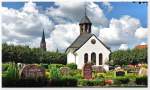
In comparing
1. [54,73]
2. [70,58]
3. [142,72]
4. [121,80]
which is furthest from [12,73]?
[142,72]

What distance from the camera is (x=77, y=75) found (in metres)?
4.43

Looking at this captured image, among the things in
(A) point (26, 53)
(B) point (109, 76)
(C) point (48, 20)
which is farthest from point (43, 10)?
(B) point (109, 76)

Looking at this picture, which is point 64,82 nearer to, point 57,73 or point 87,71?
point 57,73

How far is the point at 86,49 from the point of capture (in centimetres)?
445

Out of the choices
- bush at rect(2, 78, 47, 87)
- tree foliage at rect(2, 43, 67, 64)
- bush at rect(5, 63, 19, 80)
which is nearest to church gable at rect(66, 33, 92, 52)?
tree foliage at rect(2, 43, 67, 64)

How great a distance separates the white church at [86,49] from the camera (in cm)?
441

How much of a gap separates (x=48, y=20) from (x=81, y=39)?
32cm

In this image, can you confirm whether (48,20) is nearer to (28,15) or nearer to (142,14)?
(28,15)

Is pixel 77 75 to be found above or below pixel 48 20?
below

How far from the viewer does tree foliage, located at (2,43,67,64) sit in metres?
4.40

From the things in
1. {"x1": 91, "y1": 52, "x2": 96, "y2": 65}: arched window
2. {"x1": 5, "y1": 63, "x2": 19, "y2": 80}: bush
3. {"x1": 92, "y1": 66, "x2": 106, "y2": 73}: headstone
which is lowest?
{"x1": 5, "y1": 63, "x2": 19, "y2": 80}: bush

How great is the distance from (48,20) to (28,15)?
0.18m

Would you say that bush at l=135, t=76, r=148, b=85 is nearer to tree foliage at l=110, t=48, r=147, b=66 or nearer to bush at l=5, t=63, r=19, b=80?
tree foliage at l=110, t=48, r=147, b=66

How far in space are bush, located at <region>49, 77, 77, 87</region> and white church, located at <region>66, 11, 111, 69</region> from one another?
132 millimetres
